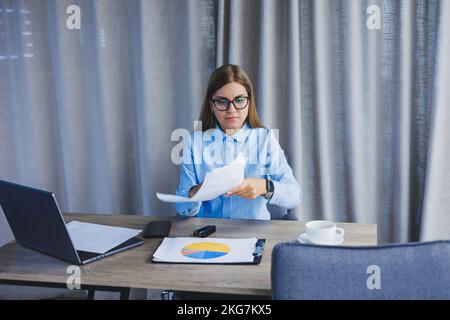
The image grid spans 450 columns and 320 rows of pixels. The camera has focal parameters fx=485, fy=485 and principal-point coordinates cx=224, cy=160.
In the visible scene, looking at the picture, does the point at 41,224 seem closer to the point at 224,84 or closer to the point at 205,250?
the point at 205,250

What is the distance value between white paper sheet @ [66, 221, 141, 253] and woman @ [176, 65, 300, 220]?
1.13 feet

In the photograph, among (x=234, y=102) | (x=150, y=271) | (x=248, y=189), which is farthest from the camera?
(x=234, y=102)

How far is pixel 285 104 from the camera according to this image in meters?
2.52

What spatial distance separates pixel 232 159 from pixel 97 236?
755 millimetres

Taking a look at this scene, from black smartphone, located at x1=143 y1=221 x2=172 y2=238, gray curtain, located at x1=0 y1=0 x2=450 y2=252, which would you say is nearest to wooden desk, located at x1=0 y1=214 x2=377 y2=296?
black smartphone, located at x1=143 y1=221 x2=172 y2=238

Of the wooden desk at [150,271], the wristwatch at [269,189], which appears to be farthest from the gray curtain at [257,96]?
the wooden desk at [150,271]

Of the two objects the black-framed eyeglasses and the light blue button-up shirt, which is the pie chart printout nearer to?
the light blue button-up shirt

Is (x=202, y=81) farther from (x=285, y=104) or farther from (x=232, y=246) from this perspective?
(x=232, y=246)

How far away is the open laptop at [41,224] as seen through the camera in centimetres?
135

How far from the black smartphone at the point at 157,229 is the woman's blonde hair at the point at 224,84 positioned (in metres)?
0.58

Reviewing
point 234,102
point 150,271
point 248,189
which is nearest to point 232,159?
point 234,102

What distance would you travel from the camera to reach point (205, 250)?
58.7 inches

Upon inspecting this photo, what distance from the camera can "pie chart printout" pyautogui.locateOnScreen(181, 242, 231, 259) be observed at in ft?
4.76

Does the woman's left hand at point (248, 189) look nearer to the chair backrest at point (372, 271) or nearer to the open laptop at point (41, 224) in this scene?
the open laptop at point (41, 224)
